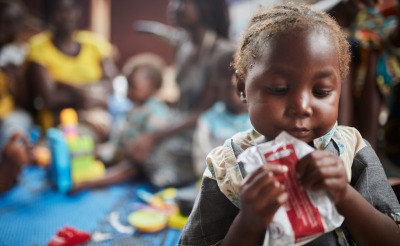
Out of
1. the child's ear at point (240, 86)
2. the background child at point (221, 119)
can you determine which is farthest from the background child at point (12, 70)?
the child's ear at point (240, 86)

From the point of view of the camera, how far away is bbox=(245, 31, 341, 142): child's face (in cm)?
58

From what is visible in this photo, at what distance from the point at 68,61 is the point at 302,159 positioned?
2533 millimetres

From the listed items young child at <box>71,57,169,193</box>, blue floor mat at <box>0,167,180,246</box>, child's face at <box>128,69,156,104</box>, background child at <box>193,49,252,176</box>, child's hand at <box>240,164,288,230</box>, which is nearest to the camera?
child's hand at <box>240,164,288,230</box>

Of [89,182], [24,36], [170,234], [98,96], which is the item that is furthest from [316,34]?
[24,36]

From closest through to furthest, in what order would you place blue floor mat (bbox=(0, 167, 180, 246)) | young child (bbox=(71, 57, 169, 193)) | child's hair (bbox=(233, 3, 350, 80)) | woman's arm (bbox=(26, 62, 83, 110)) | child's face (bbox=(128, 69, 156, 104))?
1. child's hair (bbox=(233, 3, 350, 80))
2. blue floor mat (bbox=(0, 167, 180, 246))
3. young child (bbox=(71, 57, 169, 193))
4. child's face (bbox=(128, 69, 156, 104))
5. woman's arm (bbox=(26, 62, 83, 110))

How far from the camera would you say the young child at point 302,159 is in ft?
1.70

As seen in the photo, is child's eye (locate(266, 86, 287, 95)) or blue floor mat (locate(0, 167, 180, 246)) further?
blue floor mat (locate(0, 167, 180, 246))

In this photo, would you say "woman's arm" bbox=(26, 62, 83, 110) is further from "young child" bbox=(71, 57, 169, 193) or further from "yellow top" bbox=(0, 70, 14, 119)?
"young child" bbox=(71, 57, 169, 193)

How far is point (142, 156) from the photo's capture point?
192 cm

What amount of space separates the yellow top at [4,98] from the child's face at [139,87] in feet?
2.93

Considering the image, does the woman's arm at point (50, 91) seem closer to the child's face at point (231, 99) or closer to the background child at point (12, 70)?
the background child at point (12, 70)

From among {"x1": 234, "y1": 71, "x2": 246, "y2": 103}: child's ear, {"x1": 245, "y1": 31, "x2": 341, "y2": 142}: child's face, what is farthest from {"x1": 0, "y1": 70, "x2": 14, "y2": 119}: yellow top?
{"x1": 245, "y1": 31, "x2": 341, "y2": 142}: child's face

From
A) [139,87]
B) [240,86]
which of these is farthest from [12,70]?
[240,86]

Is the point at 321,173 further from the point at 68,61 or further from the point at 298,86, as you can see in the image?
the point at 68,61
